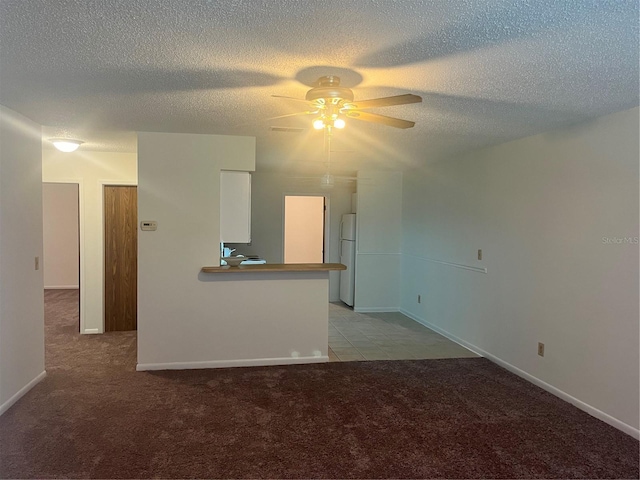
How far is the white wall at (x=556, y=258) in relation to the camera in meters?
2.87

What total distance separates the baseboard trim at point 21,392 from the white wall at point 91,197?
1.52 m

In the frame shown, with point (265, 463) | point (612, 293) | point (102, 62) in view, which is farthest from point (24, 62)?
point (612, 293)

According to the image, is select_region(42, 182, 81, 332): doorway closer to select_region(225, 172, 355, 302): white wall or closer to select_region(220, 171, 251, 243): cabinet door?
select_region(225, 172, 355, 302): white wall

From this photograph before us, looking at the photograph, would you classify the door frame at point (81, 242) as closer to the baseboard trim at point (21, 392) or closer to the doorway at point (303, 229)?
the baseboard trim at point (21, 392)

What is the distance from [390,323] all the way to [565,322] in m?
2.70

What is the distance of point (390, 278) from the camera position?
6605mm

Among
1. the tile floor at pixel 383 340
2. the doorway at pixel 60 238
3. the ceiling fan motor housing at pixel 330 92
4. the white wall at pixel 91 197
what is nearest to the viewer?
the ceiling fan motor housing at pixel 330 92

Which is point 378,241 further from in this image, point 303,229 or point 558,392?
point 558,392

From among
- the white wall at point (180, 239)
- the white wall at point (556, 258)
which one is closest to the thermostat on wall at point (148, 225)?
the white wall at point (180, 239)

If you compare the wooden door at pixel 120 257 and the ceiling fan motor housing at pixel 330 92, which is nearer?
the ceiling fan motor housing at pixel 330 92

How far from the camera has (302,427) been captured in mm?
2836

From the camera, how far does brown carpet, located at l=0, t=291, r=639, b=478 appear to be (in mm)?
2385

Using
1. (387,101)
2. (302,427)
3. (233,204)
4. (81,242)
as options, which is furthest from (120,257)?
(387,101)

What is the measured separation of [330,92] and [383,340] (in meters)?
3.44
